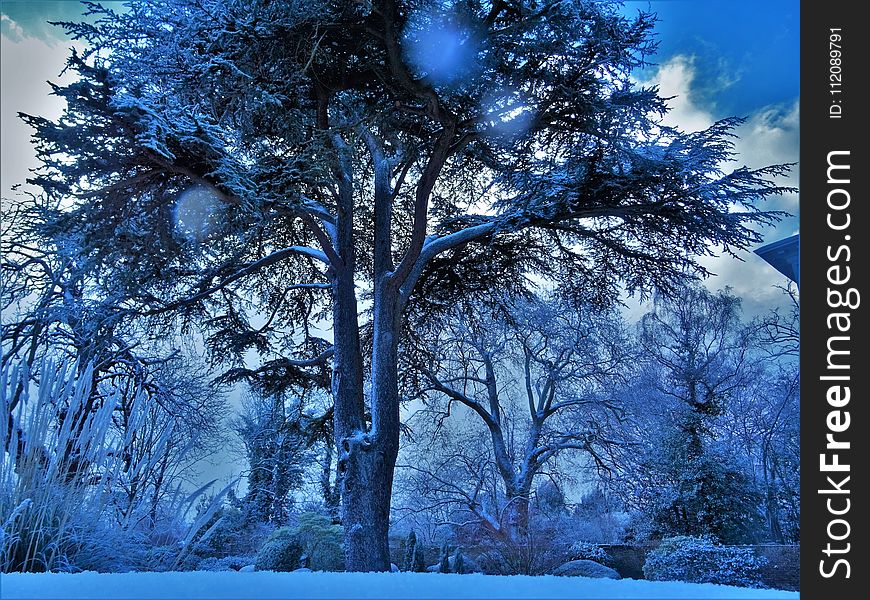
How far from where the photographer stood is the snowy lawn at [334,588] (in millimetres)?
1299

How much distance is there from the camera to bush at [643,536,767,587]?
5250 mm

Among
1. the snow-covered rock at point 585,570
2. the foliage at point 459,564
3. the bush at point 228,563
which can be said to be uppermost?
the snow-covered rock at point 585,570

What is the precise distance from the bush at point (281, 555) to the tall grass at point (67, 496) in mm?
4074

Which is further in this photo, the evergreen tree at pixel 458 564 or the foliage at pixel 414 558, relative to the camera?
the evergreen tree at pixel 458 564

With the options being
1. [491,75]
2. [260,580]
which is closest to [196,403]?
[491,75]

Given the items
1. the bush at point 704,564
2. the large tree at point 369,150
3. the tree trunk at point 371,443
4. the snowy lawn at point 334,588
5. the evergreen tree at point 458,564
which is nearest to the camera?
the snowy lawn at point 334,588

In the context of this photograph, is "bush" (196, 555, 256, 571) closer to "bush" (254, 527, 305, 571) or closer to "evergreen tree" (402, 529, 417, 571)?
"bush" (254, 527, 305, 571)

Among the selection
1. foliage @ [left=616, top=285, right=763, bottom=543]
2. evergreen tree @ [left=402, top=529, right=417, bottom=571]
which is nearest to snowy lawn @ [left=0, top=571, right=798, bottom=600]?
evergreen tree @ [left=402, top=529, right=417, bottom=571]

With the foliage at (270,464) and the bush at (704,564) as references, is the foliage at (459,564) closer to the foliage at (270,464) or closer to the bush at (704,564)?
the bush at (704,564)

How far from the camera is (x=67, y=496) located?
231cm

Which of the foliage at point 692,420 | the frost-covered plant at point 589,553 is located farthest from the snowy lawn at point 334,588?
the frost-covered plant at point 589,553

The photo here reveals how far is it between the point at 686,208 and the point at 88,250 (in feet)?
13.5

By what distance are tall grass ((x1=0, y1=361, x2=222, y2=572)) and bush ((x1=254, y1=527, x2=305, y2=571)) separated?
4074 millimetres
